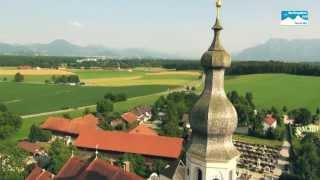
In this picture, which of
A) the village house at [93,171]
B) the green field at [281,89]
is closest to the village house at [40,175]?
the village house at [93,171]

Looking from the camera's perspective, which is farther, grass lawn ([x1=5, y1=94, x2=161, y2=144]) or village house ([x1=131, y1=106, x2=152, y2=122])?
village house ([x1=131, y1=106, x2=152, y2=122])

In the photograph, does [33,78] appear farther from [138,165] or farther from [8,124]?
[138,165]

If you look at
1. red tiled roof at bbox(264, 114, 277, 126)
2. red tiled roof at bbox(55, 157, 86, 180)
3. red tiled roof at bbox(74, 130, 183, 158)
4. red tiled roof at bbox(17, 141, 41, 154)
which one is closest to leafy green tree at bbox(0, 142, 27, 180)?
red tiled roof at bbox(55, 157, 86, 180)

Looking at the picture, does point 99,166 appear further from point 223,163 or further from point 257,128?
point 257,128

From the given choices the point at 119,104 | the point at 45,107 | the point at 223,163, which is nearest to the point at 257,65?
the point at 119,104

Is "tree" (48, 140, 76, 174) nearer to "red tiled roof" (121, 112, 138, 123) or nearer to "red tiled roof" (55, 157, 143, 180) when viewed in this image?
"red tiled roof" (55, 157, 143, 180)

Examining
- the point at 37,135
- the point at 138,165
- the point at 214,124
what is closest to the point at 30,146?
the point at 37,135
